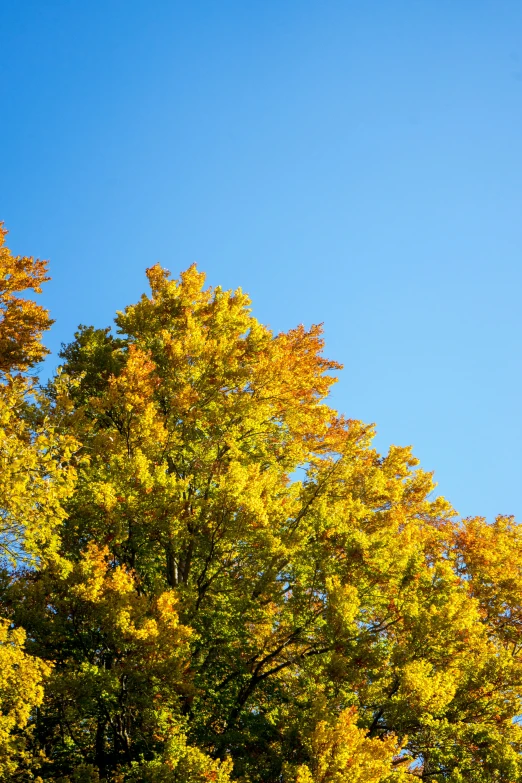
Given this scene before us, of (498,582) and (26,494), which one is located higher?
(498,582)

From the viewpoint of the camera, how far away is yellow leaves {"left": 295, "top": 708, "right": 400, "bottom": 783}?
469 inches

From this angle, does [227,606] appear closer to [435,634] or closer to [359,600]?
[359,600]

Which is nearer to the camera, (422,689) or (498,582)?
(422,689)

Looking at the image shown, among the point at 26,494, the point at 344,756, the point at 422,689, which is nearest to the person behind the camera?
the point at 344,756

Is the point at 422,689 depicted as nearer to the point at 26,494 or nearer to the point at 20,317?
the point at 26,494

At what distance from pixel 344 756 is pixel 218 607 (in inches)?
210

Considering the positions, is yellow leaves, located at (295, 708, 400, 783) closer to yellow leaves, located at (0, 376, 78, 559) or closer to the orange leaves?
yellow leaves, located at (0, 376, 78, 559)

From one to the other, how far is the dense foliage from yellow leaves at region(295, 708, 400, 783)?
1.7 inches

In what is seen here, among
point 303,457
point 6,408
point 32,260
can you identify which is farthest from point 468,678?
point 32,260

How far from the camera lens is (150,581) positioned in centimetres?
1808

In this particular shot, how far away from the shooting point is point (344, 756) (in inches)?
472

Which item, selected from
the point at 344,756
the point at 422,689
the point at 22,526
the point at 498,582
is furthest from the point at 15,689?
the point at 498,582

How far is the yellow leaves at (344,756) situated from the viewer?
11922 millimetres

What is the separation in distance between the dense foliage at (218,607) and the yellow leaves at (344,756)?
44 mm
